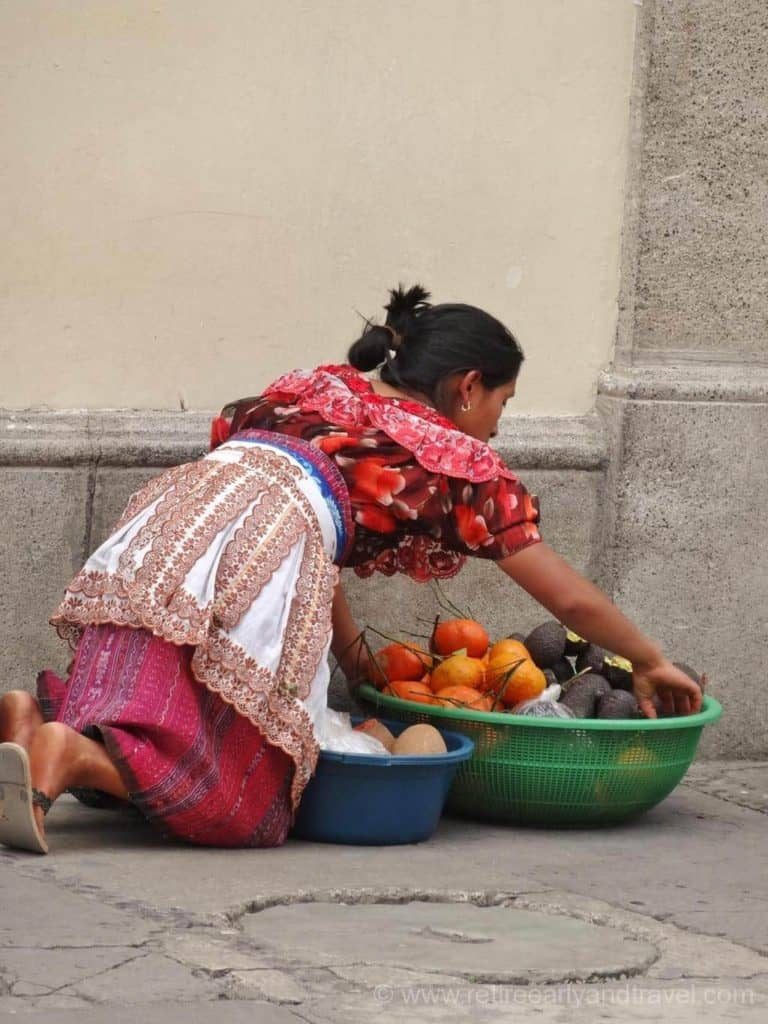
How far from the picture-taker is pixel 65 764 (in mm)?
3926

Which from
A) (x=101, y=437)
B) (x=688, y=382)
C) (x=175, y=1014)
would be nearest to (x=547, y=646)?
(x=688, y=382)

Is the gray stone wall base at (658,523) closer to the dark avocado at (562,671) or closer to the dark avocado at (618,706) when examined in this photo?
the dark avocado at (562,671)

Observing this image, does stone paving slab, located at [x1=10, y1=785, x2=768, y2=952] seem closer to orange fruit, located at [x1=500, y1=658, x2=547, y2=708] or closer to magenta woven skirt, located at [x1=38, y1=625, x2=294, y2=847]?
magenta woven skirt, located at [x1=38, y1=625, x2=294, y2=847]

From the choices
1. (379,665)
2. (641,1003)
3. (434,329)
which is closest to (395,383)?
(434,329)

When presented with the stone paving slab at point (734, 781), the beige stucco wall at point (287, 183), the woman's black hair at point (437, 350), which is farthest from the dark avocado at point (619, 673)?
the beige stucco wall at point (287, 183)

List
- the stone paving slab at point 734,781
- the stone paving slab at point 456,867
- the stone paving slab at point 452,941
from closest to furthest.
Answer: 1. the stone paving slab at point 452,941
2. the stone paving slab at point 456,867
3. the stone paving slab at point 734,781

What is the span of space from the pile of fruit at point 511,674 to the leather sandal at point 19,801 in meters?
1.18

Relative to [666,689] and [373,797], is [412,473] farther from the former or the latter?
[666,689]

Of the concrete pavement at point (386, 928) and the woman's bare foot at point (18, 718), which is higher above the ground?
the woman's bare foot at point (18, 718)

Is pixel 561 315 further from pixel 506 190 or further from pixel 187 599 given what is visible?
pixel 187 599

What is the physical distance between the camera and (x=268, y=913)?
11.8 feet

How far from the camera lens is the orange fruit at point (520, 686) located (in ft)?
15.4

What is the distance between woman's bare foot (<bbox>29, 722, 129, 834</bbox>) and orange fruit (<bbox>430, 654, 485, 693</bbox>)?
1049 millimetres

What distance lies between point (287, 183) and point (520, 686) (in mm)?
1657
